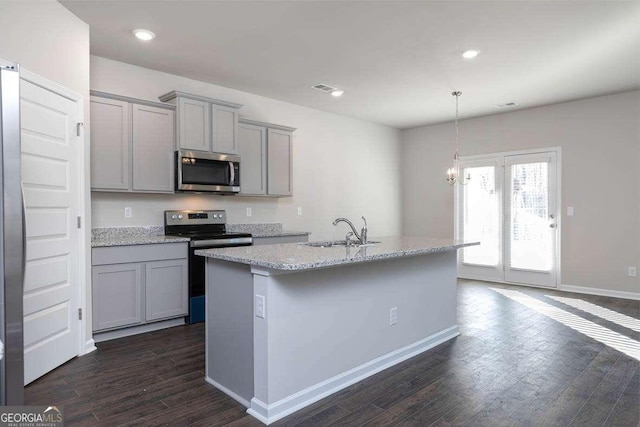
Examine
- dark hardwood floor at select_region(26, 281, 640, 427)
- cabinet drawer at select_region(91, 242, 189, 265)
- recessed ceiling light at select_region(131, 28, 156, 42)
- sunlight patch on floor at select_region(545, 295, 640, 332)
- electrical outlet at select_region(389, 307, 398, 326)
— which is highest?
recessed ceiling light at select_region(131, 28, 156, 42)

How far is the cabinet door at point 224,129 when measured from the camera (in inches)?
170

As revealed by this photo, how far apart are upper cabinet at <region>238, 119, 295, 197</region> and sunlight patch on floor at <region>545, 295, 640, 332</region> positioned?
3675 mm

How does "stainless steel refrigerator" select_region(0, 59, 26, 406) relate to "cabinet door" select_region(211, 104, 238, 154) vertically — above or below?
below

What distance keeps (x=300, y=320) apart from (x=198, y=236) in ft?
6.75

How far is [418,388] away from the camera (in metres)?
2.61

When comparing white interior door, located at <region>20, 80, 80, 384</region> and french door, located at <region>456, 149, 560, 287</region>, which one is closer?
white interior door, located at <region>20, 80, 80, 384</region>

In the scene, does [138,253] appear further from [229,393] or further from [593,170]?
[593,170]

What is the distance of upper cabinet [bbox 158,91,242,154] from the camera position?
4.07m

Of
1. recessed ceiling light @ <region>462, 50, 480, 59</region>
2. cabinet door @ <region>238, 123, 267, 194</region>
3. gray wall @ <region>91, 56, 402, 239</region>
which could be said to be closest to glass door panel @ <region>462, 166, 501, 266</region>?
gray wall @ <region>91, 56, 402, 239</region>

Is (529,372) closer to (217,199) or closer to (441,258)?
(441,258)

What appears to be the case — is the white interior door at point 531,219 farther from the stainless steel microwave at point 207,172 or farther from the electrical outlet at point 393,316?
the stainless steel microwave at point 207,172

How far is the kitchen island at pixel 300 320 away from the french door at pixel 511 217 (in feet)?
11.3

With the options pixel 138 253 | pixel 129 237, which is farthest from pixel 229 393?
pixel 129 237

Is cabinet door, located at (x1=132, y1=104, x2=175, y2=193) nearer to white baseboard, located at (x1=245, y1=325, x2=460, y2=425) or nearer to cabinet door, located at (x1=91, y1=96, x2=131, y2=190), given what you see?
cabinet door, located at (x1=91, y1=96, x2=131, y2=190)
